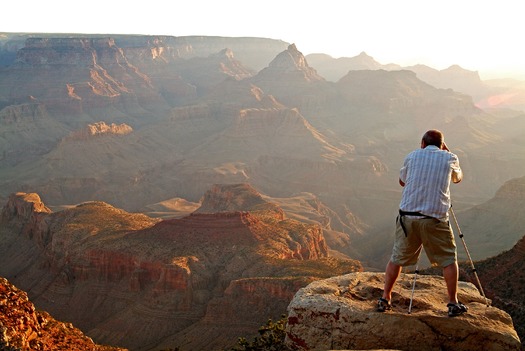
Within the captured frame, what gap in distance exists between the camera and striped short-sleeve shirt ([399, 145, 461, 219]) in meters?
12.5

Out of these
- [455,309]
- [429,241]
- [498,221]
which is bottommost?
[498,221]

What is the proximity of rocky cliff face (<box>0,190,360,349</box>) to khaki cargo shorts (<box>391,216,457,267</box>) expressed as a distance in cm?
2769

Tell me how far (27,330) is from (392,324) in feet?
33.4

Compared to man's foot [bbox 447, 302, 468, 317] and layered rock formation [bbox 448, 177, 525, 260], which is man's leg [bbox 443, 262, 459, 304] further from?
layered rock formation [bbox 448, 177, 525, 260]

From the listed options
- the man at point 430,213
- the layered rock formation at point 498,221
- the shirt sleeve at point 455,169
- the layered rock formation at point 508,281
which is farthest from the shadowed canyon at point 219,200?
the shirt sleeve at point 455,169

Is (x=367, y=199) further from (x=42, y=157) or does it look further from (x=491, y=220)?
(x=42, y=157)

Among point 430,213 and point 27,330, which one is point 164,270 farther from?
point 430,213

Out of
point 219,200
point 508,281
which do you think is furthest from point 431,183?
point 219,200

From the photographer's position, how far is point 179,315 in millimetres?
46156

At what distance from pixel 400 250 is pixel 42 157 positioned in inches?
5560

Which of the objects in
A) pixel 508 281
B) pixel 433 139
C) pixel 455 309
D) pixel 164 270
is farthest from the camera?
pixel 164 270

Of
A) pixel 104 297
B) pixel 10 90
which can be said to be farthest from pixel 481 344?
pixel 10 90

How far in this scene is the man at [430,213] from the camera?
12570 mm

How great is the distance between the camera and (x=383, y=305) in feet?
42.3
